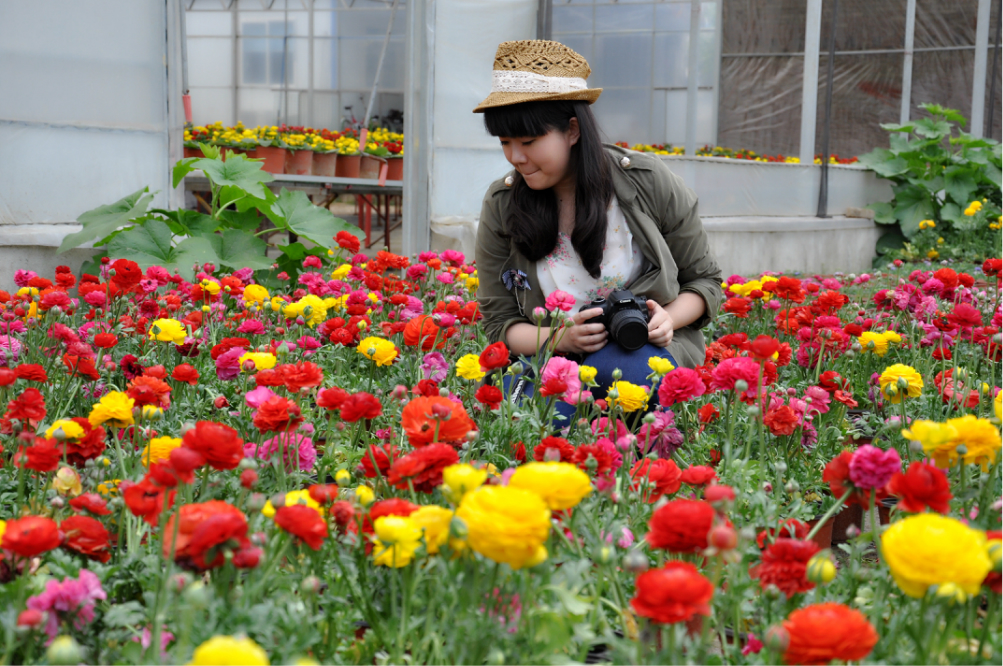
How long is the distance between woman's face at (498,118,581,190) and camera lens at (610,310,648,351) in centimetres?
32

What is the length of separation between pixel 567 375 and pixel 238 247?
7.90ft

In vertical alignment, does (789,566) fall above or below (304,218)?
below

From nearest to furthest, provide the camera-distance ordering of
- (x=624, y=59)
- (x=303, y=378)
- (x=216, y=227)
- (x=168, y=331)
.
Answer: (x=303, y=378) → (x=168, y=331) → (x=216, y=227) → (x=624, y=59)

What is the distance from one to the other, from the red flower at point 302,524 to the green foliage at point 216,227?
244 cm

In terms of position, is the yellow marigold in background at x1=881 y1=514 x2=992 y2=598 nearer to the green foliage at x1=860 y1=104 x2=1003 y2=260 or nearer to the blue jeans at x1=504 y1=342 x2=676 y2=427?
the blue jeans at x1=504 y1=342 x2=676 y2=427

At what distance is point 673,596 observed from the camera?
2.14 ft

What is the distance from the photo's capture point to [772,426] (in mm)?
1453

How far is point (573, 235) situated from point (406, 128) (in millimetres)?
3052

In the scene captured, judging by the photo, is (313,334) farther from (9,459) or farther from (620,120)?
(620,120)

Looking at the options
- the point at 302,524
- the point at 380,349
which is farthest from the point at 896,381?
the point at 302,524

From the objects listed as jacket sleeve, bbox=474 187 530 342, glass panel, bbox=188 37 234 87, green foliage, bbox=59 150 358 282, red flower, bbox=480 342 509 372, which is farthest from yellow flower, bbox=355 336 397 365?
glass panel, bbox=188 37 234 87

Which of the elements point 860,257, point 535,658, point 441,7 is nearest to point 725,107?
point 860,257

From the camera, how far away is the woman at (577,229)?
1835 mm

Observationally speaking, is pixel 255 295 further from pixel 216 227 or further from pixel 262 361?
pixel 216 227
